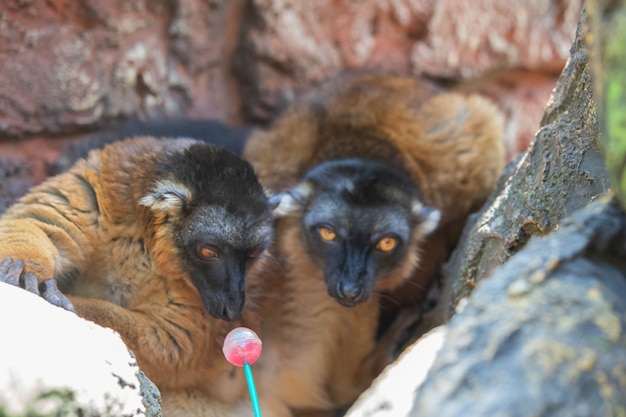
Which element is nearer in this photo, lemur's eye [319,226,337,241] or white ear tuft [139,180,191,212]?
white ear tuft [139,180,191,212]

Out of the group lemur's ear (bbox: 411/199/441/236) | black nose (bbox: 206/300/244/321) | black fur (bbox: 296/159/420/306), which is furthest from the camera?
lemur's ear (bbox: 411/199/441/236)

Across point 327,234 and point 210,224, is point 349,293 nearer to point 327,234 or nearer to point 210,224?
point 327,234

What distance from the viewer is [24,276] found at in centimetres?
340

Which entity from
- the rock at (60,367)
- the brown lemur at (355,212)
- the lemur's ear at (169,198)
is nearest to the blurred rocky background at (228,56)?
the brown lemur at (355,212)

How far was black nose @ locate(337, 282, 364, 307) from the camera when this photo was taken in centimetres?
451

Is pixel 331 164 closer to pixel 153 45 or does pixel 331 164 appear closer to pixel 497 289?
pixel 153 45

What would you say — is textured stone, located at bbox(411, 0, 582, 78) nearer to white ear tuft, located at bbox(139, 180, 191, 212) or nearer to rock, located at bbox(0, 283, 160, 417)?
white ear tuft, located at bbox(139, 180, 191, 212)

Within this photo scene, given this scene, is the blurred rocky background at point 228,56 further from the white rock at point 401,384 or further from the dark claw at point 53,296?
the white rock at point 401,384

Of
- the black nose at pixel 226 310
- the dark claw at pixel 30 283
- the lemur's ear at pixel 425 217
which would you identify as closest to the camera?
the dark claw at pixel 30 283

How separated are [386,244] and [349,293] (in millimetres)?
540

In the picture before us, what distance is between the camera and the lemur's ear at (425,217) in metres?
5.02

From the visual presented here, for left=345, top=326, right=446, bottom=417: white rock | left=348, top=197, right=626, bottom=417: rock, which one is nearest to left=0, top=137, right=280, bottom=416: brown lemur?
left=345, top=326, right=446, bottom=417: white rock

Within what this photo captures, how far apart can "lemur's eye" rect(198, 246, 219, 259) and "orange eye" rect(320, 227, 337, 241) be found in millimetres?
1070

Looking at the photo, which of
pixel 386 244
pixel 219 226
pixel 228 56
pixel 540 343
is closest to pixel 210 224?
pixel 219 226
